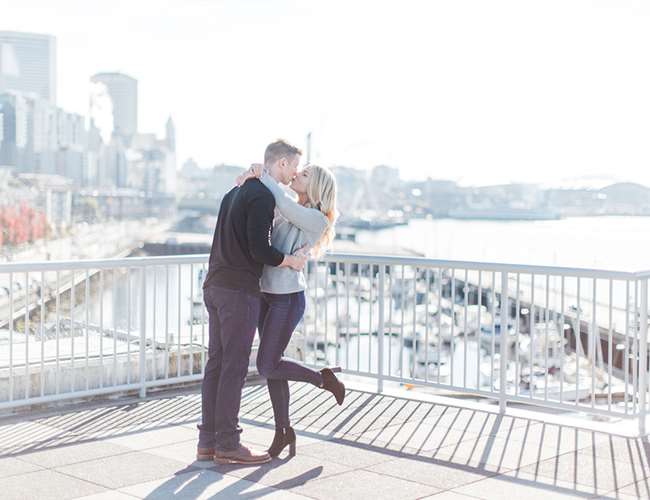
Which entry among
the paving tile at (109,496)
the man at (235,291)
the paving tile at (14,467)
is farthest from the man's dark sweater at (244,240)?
the paving tile at (14,467)

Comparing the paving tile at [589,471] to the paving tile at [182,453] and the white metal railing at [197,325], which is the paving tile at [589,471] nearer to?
the white metal railing at [197,325]

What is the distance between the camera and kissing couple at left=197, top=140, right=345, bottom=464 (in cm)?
459

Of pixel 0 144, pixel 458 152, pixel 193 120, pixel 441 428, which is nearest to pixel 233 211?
pixel 441 428

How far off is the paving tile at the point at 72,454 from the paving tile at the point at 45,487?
210 millimetres

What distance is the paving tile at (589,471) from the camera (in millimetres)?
4594

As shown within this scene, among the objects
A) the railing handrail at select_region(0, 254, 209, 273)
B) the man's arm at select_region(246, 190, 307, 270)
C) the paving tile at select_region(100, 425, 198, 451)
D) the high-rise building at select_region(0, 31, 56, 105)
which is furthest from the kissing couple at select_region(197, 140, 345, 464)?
the high-rise building at select_region(0, 31, 56, 105)

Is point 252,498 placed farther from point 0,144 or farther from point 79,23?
point 79,23

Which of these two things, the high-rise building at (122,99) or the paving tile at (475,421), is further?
the high-rise building at (122,99)

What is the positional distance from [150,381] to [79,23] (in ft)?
496

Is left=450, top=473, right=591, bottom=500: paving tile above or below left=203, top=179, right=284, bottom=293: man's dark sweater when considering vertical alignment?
below

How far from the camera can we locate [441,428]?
5840 mm

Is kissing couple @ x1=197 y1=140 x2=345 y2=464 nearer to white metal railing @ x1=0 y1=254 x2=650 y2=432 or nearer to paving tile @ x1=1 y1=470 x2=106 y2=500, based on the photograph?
paving tile @ x1=1 y1=470 x2=106 y2=500

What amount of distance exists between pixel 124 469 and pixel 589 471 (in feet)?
8.28

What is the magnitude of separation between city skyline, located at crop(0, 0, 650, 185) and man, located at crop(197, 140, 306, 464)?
95901mm
